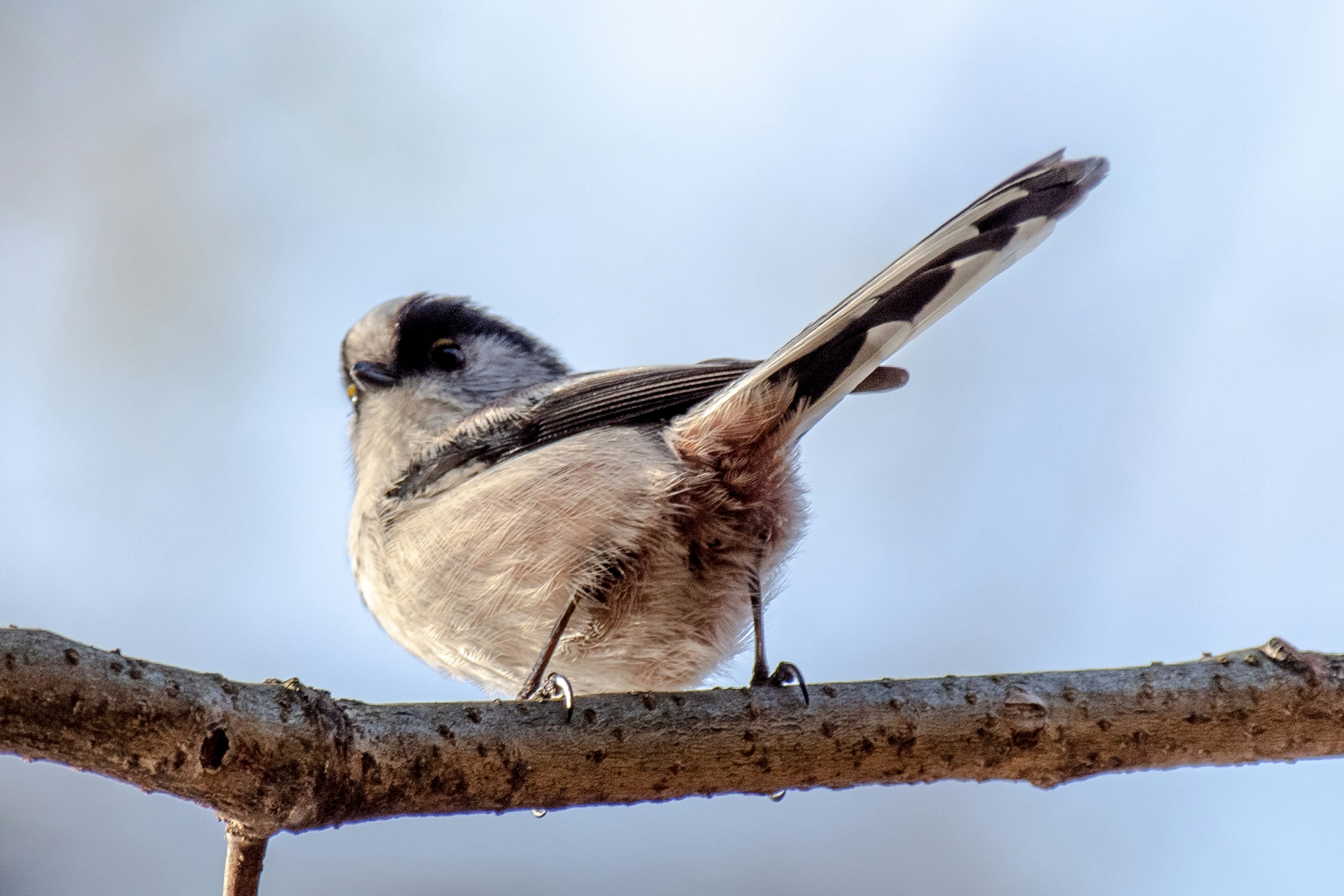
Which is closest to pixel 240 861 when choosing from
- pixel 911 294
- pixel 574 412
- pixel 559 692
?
pixel 559 692

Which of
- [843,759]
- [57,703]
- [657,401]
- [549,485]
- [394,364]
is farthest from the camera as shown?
[394,364]

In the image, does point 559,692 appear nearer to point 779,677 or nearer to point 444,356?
point 779,677

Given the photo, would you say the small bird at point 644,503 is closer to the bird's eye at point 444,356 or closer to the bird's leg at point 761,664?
the bird's leg at point 761,664

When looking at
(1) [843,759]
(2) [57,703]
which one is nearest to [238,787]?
(2) [57,703]

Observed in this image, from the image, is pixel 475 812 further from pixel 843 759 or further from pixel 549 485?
pixel 549 485

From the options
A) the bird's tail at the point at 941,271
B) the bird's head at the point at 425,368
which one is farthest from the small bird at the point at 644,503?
the bird's head at the point at 425,368
